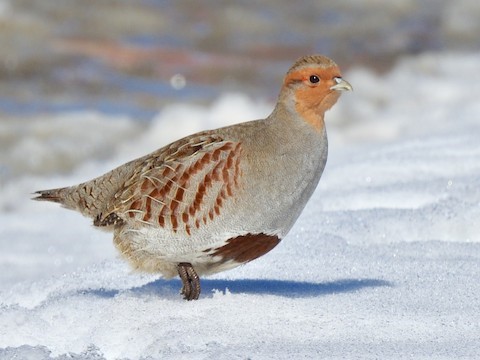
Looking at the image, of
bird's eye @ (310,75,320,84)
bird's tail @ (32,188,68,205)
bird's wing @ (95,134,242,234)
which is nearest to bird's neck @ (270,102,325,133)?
bird's eye @ (310,75,320,84)

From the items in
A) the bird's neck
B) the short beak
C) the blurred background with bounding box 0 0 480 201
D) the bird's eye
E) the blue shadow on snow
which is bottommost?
the blue shadow on snow

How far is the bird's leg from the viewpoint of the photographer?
12.9 feet

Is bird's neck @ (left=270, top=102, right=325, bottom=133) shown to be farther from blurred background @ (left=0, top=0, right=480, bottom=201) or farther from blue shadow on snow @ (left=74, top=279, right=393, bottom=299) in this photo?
blurred background @ (left=0, top=0, right=480, bottom=201)

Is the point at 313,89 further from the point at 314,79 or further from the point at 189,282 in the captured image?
the point at 189,282

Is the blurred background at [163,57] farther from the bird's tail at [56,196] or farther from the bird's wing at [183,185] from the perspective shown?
the bird's wing at [183,185]

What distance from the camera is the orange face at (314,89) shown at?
398 centimetres

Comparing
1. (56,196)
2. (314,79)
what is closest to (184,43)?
(56,196)

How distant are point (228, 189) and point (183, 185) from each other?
19cm

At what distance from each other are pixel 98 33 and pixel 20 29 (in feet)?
3.24

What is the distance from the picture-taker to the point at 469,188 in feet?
17.9

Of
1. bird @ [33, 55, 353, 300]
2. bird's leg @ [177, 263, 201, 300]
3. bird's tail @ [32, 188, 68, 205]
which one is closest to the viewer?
bird @ [33, 55, 353, 300]

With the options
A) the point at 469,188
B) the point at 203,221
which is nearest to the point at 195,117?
the point at 469,188

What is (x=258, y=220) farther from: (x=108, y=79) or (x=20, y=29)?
(x=20, y=29)

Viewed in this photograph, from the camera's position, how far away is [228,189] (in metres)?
3.82
